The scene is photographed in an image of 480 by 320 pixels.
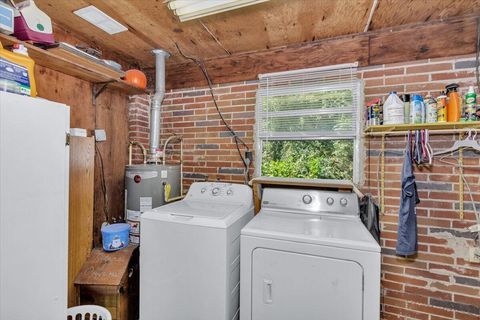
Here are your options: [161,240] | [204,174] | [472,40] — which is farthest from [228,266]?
[472,40]

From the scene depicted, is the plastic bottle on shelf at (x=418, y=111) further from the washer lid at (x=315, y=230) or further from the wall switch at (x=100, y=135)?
the wall switch at (x=100, y=135)

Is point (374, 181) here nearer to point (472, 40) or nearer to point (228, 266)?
point (472, 40)

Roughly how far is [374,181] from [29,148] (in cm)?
224

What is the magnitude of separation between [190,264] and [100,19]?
1.90 metres

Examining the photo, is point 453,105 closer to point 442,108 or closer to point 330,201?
point 442,108

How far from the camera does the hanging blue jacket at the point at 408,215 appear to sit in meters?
1.70

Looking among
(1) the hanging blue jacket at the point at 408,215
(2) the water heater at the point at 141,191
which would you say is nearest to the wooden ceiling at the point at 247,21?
(1) the hanging blue jacket at the point at 408,215

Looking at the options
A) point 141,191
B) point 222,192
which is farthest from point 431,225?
point 141,191

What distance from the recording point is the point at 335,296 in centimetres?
132

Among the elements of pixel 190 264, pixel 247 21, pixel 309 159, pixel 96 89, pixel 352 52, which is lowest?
pixel 190 264

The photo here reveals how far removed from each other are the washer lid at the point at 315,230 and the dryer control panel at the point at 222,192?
0.87ft

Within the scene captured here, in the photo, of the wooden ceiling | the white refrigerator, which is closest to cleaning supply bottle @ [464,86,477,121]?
the wooden ceiling

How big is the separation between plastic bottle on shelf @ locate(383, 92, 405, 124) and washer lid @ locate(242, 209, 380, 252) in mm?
752

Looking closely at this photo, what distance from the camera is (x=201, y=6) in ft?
5.09
